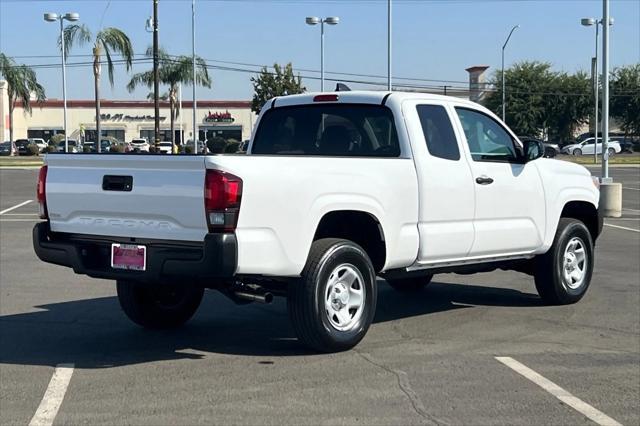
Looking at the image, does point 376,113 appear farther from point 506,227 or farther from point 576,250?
point 576,250

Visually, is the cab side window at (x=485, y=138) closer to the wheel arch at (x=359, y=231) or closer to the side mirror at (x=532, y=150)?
the side mirror at (x=532, y=150)

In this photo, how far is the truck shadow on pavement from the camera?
660 cm

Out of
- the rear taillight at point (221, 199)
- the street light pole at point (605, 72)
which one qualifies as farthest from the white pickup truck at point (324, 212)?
the street light pole at point (605, 72)

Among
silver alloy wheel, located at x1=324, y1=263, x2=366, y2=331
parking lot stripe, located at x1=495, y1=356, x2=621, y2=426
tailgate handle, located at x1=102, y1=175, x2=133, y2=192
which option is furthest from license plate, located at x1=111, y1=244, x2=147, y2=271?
parking lot stripe, located at x1=495, y1=356, x2=621, y2=426

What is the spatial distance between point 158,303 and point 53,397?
2.21 meters

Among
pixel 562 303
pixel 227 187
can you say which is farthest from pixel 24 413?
pixel 562 303

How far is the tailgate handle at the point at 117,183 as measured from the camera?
5.98 metres

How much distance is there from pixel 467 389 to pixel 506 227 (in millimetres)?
2674

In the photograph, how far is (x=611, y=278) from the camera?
10602 mm

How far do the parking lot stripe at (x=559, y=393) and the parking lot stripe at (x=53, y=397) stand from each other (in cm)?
329

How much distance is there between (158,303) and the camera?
24.9 ft

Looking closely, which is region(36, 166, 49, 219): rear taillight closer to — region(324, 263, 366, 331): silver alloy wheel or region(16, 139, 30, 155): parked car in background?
region(324, 263, 366, 331): silver alloy wheel

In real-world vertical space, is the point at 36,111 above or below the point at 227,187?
above

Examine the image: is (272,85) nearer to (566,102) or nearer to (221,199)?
(566,102)
